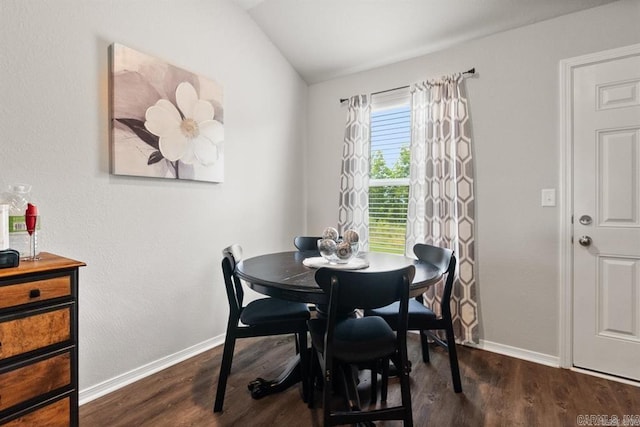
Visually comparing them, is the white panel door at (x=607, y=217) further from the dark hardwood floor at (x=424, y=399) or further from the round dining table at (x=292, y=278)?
the round dining table at (x=292, y=278)

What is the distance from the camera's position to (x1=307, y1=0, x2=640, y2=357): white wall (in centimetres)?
218

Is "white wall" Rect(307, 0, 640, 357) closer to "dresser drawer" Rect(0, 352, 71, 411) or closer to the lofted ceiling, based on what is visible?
the lofted ceiling

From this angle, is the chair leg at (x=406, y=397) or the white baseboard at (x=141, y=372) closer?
the chair leg at (x=406, y=397)

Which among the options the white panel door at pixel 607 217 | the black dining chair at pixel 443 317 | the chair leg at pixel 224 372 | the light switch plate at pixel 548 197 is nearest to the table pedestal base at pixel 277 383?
the chair leg at pixel 224 372

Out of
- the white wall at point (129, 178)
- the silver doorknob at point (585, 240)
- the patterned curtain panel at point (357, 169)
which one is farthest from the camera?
the patterned curtain panel at point (357, 169)

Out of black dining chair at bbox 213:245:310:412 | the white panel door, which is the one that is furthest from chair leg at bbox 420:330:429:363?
the white panel door

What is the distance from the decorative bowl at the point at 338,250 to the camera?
1903 millimetres

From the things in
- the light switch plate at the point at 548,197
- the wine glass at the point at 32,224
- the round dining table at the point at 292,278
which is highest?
the light switch plate at the point at 548,197

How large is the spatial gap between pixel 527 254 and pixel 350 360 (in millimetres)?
1658

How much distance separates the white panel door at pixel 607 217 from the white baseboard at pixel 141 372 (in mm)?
2631

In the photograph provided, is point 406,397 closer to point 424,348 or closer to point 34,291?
point 424,348

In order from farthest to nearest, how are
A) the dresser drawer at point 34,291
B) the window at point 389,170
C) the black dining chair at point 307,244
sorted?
the window at point 389,170
the black dining chair at point 307,244
the dresser drawer at point 34,291

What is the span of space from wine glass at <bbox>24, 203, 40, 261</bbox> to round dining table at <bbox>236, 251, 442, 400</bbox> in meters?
0.91

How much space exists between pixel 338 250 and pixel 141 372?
1.50 metres
